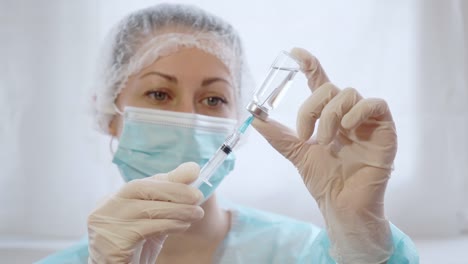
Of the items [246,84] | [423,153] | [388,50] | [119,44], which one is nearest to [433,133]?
[423,153]

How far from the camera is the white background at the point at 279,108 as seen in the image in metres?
1.62

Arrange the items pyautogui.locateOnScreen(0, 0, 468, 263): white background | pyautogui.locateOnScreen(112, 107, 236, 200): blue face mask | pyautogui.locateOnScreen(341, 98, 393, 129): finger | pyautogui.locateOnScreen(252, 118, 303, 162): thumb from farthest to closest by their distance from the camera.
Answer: pyautogui.locateOnScreen(0, 0, 468, 263): white background
pyautogui.locateOnScreen(112, 107, 236, 200): blue face mask
pyautogui.locateOnScreen(252, 118, 303, 162): thumb
pyautogui.locateOnScreen(341, 98, 393, 129): finger

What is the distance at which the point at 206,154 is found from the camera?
1271 mm

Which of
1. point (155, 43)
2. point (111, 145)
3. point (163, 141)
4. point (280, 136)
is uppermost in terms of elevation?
point (155, 43)

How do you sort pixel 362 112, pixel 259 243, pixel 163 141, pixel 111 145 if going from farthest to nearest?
1. pixel 111 145
2. pixel 259 243
3. pixel 163 141
4. pixel 362 112

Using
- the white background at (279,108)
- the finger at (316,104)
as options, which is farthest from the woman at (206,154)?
the white background at (279,108)

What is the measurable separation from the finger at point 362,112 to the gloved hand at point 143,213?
0.95 ft

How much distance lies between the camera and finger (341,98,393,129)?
0.88 metres

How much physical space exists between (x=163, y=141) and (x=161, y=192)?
34cm

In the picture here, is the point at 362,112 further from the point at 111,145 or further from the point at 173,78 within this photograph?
the point at 111,145

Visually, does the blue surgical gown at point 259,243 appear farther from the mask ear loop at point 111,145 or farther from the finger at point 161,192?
the finger at point 161,192

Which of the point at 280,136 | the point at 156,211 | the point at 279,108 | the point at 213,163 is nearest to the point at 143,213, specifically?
the point at 156,211

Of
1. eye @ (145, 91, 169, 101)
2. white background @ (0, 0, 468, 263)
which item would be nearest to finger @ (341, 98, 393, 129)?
eye @ (145, 91, 169, 101)

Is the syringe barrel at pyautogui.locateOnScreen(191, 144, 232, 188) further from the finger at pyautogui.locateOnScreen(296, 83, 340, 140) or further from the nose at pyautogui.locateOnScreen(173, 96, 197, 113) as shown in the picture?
the nose at pyautogui.locateOnScreen(173, 96, 197, 113)
